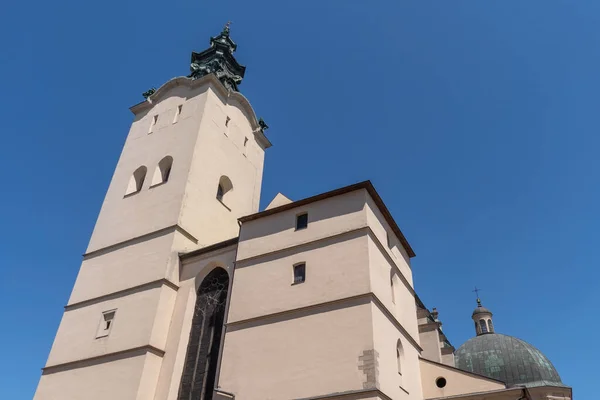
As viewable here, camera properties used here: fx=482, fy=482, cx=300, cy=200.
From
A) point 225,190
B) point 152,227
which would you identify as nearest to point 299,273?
point 152,227

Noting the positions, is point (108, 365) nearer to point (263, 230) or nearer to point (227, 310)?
point (227, 310)

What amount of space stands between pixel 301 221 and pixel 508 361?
61.9 ft

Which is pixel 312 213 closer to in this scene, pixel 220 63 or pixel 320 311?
pixel 320 311

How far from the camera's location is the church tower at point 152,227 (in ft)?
50.0

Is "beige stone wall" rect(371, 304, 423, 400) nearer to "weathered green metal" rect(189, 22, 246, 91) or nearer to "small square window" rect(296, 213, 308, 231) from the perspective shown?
"small square window" rect(296, 213, 308, 231)

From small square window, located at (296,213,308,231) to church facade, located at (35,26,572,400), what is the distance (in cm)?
4

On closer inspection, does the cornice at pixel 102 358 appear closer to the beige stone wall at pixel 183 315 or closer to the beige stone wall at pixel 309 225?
the beige stone wall at pixel 183 315

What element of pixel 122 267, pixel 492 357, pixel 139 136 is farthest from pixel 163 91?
pixel 492 357

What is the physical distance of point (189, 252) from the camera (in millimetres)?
17016

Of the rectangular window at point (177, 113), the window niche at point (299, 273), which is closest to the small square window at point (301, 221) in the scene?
the window niche at point (299, 273)

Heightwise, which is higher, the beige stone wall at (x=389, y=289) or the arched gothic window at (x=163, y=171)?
the arched gothic window at (x=163, y=171)

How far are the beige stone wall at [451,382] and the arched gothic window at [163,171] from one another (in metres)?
12.4

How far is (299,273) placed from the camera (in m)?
14.2

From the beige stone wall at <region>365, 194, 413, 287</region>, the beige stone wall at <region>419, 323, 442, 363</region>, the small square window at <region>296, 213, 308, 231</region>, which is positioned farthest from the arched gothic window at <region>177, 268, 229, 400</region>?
the beige stone wall at <region>419, 323, 442, 363</region>
